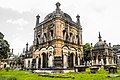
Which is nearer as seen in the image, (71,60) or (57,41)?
(57,41)

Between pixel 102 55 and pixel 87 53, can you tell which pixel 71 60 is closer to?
pixel 102 55

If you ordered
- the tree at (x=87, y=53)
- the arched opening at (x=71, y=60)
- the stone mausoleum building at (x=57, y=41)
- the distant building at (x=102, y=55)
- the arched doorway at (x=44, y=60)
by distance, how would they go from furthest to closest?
the tree at (x=87, y=53)
the distant building at (x=102, y=55)
the arched doorway at (x=44, y=60)
the arched opening at (x=71, y=60)
the stone mausoleum building at (x=57, y=41)

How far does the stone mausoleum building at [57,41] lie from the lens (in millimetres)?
27428

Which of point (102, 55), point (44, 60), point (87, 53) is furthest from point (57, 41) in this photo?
point (87, 53)

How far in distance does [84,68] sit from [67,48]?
19.0ft

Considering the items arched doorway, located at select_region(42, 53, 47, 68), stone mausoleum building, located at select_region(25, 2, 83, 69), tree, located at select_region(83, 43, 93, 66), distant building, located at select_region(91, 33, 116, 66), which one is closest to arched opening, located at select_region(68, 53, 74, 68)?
stone mausoleum building, located at select_region(25, 2, 83, 69)

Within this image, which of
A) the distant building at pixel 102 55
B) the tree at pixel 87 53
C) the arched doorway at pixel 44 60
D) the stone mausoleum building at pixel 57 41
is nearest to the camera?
the stone mausoleum building at pixel 57 41

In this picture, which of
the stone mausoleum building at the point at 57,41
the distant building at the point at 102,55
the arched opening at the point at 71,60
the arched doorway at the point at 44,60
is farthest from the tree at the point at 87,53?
the arched doorway at the point at 44,60

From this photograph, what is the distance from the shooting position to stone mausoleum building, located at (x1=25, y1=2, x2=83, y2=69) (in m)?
27.4

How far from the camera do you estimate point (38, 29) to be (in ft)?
110

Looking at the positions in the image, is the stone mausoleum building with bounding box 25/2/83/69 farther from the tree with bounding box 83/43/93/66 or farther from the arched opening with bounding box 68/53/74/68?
the tree with bounding box 83/43/93/66

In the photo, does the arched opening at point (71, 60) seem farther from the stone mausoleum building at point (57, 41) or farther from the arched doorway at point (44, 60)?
the arched doorway at point (44, 60)

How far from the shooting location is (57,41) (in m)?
26.9

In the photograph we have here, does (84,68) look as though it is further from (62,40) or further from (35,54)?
(35,54)
